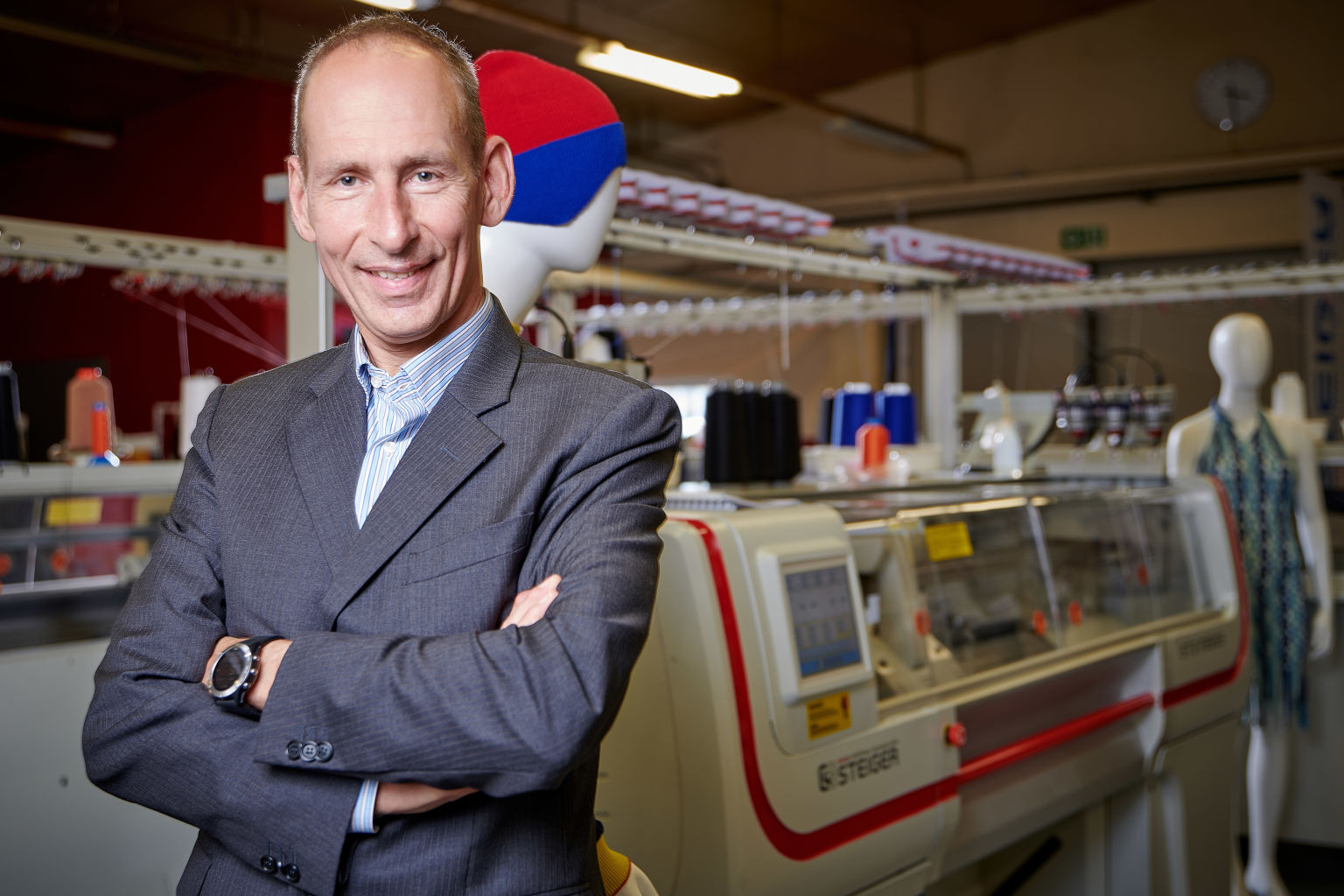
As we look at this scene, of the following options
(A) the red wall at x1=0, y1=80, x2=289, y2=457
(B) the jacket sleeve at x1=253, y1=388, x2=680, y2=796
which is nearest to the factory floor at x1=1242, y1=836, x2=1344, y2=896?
(B) the jacket sleeve at x1=253, y1=388, x2=680, y2=796

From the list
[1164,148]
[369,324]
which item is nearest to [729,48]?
[1164,148]

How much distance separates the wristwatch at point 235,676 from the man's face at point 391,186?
0.32m

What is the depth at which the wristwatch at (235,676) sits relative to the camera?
0.98m

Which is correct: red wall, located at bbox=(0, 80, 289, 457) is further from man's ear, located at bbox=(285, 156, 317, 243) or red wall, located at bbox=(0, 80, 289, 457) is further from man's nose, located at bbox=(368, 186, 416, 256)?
man's nose, located at bbox=(368, 186, 416, 256)

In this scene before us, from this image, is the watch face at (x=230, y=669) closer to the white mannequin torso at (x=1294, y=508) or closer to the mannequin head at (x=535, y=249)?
the mannequin head at (x=535, y=249)

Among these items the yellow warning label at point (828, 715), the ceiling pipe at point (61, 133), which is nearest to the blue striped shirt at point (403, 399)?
the yellow warning label at point (828, 715)

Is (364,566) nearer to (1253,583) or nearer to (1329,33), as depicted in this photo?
(1253,583)

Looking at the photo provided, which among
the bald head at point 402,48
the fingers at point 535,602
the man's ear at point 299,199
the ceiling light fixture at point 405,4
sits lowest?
the fingers at point 535,602

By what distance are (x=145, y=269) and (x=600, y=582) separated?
3611mm

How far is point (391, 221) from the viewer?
1008 mm

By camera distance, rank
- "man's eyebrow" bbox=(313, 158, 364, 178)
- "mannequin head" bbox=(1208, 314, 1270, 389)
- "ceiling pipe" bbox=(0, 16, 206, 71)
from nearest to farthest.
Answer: "man's eyebrow" bbox=(313, 158, 364, 178) → "mannequin head" bbox=(1208, 314, 1270, 389) → "ceiling pipe" bbox=(0, 16, 206, 71)

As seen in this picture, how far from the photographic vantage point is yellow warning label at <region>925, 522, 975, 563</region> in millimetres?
2191

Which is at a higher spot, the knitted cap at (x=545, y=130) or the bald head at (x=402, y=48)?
the knitted cap at (x=545, y=130)

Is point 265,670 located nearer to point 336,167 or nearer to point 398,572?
point 398,572
